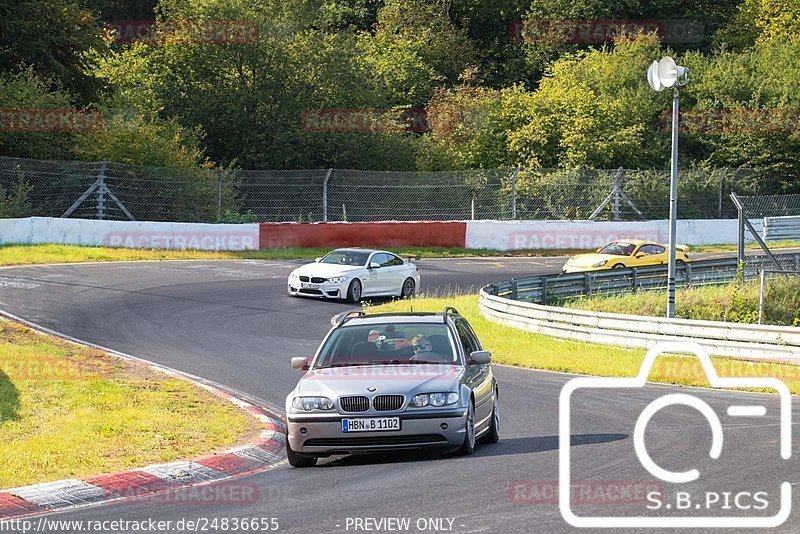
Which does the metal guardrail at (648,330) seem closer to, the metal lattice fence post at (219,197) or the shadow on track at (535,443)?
the shadow on track at (535,443)

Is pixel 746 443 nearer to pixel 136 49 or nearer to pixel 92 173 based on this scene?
pixel 92 173

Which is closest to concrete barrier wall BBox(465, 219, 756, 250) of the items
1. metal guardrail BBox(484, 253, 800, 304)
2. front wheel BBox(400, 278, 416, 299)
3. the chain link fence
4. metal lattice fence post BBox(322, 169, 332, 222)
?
the chain link fence

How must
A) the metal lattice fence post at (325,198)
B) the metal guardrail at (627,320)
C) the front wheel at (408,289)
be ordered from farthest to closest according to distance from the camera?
1. the metal lattice fence post at (325,198)
2. the front wheel at (408,289)
3. the metal guardrail at (627,320)

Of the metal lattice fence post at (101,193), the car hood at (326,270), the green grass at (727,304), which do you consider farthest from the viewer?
the metal lattice fence post at (101,193)

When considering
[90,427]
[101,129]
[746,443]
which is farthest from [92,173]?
[746,443]

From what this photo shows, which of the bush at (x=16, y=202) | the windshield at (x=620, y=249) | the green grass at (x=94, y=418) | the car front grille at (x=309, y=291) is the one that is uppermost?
the bush at (x=16, y=202)

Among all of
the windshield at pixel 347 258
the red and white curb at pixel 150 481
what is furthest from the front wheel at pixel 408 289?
the red and white curb at pixel 150 481

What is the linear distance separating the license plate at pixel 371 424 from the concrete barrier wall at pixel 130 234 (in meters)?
27.0

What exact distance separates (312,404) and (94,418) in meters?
3.24

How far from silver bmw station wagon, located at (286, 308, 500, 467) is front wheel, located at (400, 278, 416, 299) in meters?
18.4

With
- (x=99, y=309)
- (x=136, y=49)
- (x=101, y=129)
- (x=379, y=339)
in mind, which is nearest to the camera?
(x=379, y=339)

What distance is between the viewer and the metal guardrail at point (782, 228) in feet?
104

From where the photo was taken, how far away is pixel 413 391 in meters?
10.9

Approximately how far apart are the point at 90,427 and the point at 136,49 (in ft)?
150
